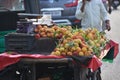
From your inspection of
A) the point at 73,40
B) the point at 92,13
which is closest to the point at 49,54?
the point at 73,40

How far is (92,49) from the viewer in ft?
22.0

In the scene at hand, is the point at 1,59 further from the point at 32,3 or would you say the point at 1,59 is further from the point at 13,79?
the point at 32,3

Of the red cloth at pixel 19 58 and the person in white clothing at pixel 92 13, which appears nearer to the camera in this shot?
the red cloth at pixel 19 58

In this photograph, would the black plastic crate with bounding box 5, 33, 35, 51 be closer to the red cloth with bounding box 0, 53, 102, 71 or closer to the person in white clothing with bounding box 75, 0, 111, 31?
the red cloth with bounding box 0, 53, 102, 71

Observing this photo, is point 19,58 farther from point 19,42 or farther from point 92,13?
point 92,13

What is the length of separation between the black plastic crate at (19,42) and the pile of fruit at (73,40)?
0.41ft

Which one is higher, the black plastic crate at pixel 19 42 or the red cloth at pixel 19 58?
the black plastic crate at pixel 19 42

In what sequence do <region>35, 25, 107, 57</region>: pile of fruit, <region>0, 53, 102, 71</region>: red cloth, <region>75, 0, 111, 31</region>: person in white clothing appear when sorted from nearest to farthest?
<region>0, 53, 102, 71</region>: red cloth, <region>35, 25, 107, 57</region>: pile of fruit, <region>75, 0, 111, 31</region>: person in white clothing

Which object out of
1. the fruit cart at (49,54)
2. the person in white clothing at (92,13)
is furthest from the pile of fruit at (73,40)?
the person in white clothing at (92,13)

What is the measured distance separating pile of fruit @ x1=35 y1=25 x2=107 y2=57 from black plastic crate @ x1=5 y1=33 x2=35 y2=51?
0.13 m

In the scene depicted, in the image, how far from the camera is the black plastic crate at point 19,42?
6.55 m

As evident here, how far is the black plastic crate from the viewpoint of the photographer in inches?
258

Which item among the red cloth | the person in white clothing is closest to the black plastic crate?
the red cloth

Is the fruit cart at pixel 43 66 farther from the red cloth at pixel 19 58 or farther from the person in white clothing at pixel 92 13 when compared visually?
the person in white clothing at pixel 92 13
